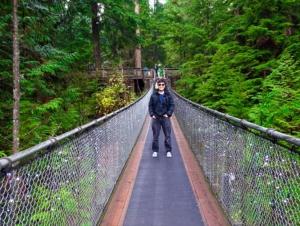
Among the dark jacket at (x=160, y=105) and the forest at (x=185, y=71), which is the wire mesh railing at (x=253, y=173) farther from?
the dark jacket at (x=160, y=105)

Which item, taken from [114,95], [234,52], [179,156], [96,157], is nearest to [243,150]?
[96,157]

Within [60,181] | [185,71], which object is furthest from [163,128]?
[185,71]

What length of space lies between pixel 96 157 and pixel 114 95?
1149cm

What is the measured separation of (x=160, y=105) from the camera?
18.9 feet

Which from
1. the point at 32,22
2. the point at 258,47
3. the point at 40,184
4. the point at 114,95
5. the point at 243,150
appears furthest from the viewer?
the point at 114,95

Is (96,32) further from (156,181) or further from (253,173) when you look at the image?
(253,173)

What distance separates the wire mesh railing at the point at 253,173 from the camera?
177cm

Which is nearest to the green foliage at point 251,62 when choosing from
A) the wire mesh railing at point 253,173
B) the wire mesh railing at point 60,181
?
the wire mesh railing at point 253,173

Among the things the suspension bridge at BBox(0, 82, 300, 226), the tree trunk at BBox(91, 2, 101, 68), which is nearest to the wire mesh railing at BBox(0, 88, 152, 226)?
the suspension bridge at BBox(0, 82, 300, 226)

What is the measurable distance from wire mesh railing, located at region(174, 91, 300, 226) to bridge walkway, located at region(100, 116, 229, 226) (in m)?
0.26

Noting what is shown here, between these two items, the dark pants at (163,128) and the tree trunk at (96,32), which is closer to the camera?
the dark pants at (163,128)

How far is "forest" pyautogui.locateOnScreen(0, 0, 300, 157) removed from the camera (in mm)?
5742

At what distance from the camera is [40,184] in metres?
1.88

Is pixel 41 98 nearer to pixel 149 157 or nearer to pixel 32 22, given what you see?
pixel 32 22
